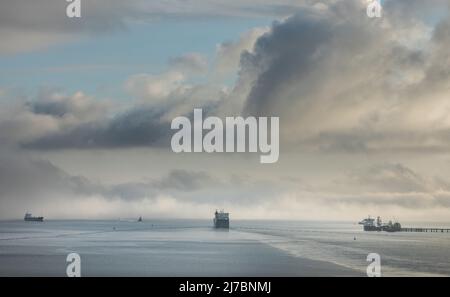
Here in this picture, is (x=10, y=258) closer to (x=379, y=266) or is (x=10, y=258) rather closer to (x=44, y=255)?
(x=44, y=255)

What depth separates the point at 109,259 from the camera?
302 ft

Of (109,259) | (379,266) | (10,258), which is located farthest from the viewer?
(10,258)
